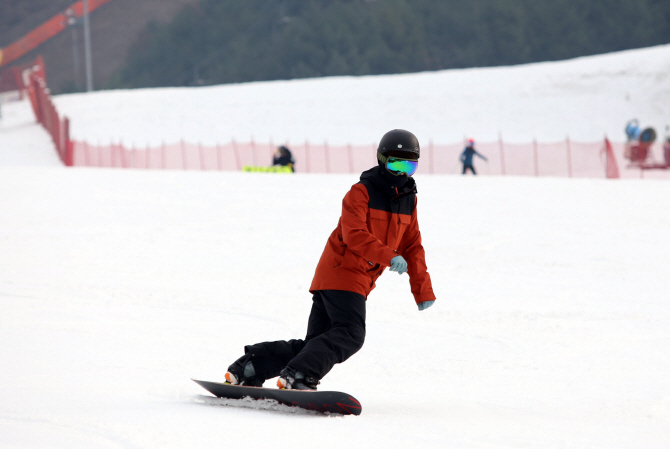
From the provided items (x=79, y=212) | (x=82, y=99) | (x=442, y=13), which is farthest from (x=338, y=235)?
(x=442, y=13)

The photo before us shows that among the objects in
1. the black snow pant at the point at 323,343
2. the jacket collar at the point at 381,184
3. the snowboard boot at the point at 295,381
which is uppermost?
the jacket collar at the point at 381,184

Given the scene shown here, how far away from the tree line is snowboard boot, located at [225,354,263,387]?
2432 inches

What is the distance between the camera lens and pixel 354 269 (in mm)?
4043

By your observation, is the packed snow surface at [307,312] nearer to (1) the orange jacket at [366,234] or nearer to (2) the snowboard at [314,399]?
(2) the snowboard at [314,399]

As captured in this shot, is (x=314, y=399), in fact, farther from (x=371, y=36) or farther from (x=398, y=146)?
(x=371, y=36)

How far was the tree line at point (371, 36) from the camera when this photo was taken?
62.4m

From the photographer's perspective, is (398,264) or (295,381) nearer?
(398,264)

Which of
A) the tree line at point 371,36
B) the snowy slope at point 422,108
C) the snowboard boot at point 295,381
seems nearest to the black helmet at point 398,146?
the snowboard boot at point 295,381

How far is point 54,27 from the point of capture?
77.1 meters

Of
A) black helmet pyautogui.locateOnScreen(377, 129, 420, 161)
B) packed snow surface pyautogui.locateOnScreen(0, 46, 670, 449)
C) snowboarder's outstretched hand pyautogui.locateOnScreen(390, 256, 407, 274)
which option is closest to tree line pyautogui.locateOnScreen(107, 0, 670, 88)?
packed snow surface pyautogui.locateOnScreen(0, 46, 670, 449)

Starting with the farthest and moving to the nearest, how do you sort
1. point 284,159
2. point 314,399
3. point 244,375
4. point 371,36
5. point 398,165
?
point 371,36
point 284,159
point 244,375
point 398,165
point 314,399

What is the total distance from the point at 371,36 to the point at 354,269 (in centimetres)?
6672

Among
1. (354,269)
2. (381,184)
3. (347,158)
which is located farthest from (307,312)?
(347,158)

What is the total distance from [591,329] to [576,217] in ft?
23.8
